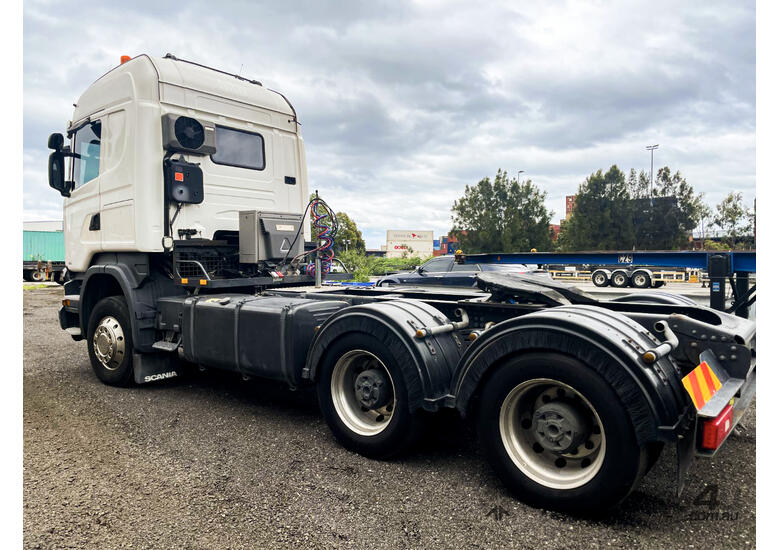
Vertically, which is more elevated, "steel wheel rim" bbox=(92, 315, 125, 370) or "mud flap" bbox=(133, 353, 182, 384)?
"steel wheel rim" bbox=(92, 315, 125, 370)

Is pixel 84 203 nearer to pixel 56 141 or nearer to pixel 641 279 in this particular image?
pixel 56 141

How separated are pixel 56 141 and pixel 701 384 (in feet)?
23.8

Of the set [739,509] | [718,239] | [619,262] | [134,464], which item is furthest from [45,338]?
[718,239]

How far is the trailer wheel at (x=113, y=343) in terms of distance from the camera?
6133mm

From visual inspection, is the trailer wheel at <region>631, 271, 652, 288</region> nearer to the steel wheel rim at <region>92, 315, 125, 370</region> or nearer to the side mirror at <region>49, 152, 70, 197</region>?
the steel wheel rim at <region>92, 315, 125, 370</region>

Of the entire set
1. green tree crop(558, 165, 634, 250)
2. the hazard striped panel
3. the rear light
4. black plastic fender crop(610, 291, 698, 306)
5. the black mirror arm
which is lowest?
the rear light

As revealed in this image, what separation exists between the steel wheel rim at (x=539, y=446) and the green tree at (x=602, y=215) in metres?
41.9

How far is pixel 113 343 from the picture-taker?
6191 mm

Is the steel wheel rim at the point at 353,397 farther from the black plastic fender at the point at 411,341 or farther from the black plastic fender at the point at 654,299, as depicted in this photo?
the black plastic fender at the point at 654,299

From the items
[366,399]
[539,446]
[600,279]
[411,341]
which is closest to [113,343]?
[366,399]

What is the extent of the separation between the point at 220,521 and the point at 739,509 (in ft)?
9.91

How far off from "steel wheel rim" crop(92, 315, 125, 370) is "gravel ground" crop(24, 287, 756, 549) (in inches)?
44.4

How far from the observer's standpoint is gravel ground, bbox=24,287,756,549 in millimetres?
2879

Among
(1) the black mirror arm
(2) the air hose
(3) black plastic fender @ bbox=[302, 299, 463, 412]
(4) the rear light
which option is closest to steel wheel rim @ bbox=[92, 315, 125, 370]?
(1) the black mirror arm
